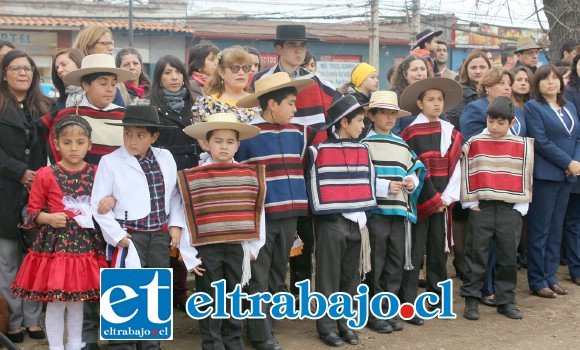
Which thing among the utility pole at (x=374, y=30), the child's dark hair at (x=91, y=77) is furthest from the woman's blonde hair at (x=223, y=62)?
the utility pole at (x=374, y=30)

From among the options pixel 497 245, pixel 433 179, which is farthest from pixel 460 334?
pixel 433 179

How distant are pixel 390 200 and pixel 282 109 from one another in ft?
3.97

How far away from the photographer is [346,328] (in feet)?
19.3

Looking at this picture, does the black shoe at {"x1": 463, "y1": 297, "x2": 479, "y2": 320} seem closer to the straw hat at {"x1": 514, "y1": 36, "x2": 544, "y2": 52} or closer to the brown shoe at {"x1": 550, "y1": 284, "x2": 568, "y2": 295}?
the brown shoe at {"x1": 550, "y1": 284, "x2": 568, "y2": 295}

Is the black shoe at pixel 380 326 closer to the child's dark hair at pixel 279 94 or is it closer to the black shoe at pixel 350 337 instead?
the black shoe at pixel 350 337

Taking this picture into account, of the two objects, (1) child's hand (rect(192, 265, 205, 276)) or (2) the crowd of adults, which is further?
(2) the crowd of adults

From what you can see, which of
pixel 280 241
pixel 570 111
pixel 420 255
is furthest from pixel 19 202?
pixel 570 111

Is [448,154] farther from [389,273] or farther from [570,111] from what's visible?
[570,111]

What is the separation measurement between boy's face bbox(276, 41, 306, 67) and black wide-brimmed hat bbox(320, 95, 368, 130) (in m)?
0.71

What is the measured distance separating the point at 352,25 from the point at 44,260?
36506mm

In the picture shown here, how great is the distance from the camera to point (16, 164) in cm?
564

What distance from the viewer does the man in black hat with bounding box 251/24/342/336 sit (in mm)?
6219

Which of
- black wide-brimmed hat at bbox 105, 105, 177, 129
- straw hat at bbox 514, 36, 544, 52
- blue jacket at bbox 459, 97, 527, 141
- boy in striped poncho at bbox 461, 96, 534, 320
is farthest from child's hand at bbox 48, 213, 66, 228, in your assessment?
straw hat at bbox 514, 36, 544, 52

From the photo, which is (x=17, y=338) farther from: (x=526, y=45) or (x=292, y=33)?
(x=526, y=45)
